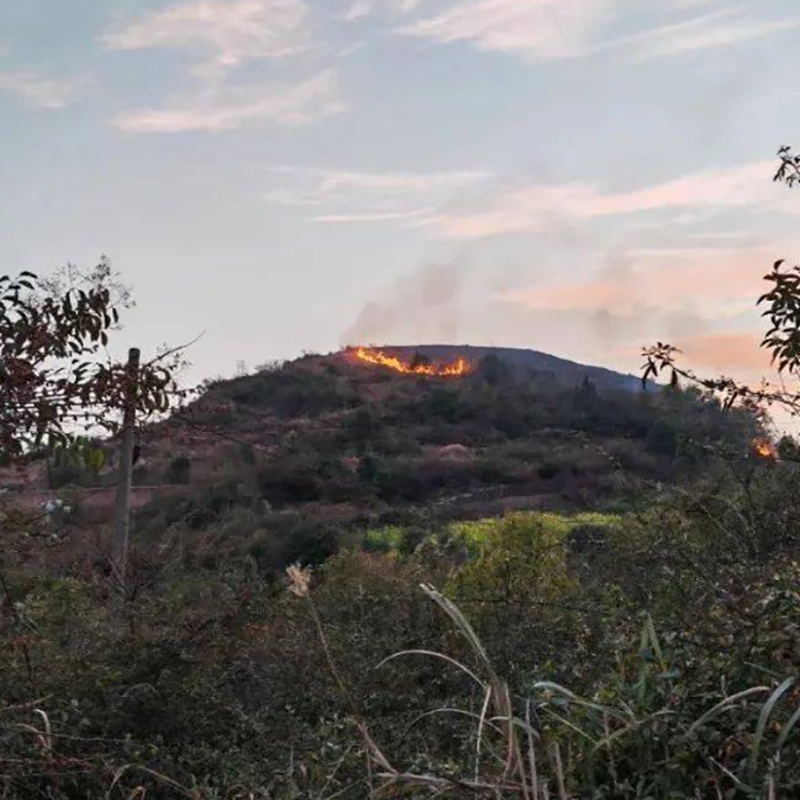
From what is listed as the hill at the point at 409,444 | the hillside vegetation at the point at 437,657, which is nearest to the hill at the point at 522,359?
the hill at the point at 409,444

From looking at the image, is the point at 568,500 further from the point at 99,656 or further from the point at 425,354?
the point at 425,354

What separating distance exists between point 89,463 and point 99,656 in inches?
129

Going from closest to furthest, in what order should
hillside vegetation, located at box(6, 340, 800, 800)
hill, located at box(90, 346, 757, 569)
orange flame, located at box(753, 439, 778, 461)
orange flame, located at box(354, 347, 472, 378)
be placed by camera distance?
hillside vegetation, located at box(6, 340, 800, 800) < orange flame, located at box(753, 439, 778, 461) < hill, located at box(90, 346, 757, 569) < orange flame, located at box(354, 347, 472, 378)

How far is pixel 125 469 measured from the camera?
9297mm

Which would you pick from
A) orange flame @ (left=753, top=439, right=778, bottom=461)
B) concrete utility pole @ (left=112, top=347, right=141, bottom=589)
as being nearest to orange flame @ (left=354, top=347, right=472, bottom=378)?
concrete utility pole @ (left=112, top=347, right=141, bottom=589)

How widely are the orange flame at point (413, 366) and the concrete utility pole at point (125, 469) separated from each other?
196 feet

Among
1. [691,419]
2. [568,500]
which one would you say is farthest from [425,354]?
[691,419]

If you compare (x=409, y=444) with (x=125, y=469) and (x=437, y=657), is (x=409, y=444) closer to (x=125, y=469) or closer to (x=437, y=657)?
(x=125, y=469)

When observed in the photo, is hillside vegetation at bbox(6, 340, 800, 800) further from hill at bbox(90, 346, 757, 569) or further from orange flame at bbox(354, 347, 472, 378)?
orange flame at bbox(354, 347, 472, 378)

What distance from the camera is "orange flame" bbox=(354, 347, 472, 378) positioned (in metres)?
71.7

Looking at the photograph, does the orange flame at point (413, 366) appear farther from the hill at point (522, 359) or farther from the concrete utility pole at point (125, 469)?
the concrete utility pole at point (125, 469)

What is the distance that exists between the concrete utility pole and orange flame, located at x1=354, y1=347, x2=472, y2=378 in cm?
5981

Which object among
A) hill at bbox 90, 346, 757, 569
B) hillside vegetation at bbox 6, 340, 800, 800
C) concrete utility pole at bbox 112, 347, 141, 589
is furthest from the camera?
hill at bbox 90, 346, 757, 569

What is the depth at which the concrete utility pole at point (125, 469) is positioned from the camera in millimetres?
3754
